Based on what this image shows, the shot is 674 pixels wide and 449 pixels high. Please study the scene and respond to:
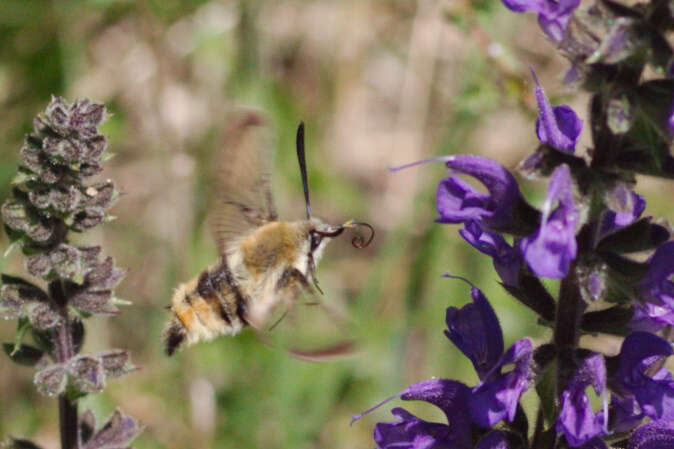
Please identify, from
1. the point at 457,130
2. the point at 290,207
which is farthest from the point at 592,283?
the point at 290,207

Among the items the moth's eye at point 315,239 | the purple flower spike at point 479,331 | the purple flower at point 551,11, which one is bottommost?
the purple flower spike at point 479,331

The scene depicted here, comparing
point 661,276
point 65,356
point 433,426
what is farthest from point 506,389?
point 65,356

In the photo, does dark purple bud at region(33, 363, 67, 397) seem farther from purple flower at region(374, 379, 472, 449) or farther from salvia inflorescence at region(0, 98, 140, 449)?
purple flower at region(374, 379, 472, 449)

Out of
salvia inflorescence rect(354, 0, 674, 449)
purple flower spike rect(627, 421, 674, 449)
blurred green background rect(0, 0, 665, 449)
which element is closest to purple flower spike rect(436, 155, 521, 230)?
salvia inflorescence rect(354, 0, 674, 449)

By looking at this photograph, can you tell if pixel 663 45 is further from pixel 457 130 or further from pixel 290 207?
pixel 290 207

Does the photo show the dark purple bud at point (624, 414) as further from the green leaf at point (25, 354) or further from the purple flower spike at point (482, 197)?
the green leaf at point (25, 354)

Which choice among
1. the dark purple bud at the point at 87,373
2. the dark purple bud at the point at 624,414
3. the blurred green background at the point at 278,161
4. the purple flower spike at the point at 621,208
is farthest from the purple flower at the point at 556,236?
the blurred green background at the point at 278,161
